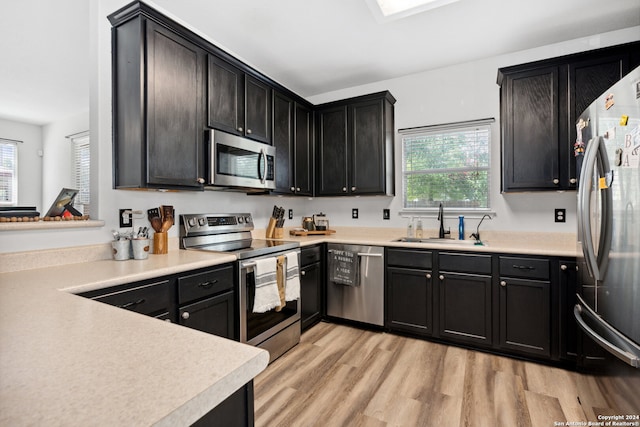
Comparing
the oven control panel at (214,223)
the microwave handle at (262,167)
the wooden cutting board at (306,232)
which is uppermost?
the microwave handle at (262,167)

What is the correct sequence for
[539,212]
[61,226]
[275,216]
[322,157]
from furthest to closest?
1. [322,157]
2. [275,216]
3. [539,212]
4. [61,226]

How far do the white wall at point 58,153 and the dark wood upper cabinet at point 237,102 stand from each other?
3331 millimetres

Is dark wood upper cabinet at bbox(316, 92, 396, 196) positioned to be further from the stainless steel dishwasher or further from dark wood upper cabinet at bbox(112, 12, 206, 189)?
dark wood upper cabinet at bbox(112, 12, 206, 189)

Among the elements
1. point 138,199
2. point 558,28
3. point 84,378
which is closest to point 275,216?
point 138,199

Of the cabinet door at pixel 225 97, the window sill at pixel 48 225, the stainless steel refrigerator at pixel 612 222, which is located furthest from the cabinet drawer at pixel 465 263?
the window sill at pixel 48 225

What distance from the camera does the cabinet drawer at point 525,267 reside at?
2297 mm

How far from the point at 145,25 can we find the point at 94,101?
23.2 inches

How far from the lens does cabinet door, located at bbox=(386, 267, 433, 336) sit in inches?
107

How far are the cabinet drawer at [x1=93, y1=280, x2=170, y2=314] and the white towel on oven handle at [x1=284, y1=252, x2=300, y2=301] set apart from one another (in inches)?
39.2

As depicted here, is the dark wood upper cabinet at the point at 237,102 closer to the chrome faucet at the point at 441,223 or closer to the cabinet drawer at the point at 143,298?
the cabinet drawer at the point at 143,298

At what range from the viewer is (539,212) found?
2795mm

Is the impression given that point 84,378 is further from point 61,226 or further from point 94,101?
point 94,101

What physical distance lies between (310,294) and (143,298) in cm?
165

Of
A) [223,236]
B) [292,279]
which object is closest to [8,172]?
[223,236]
